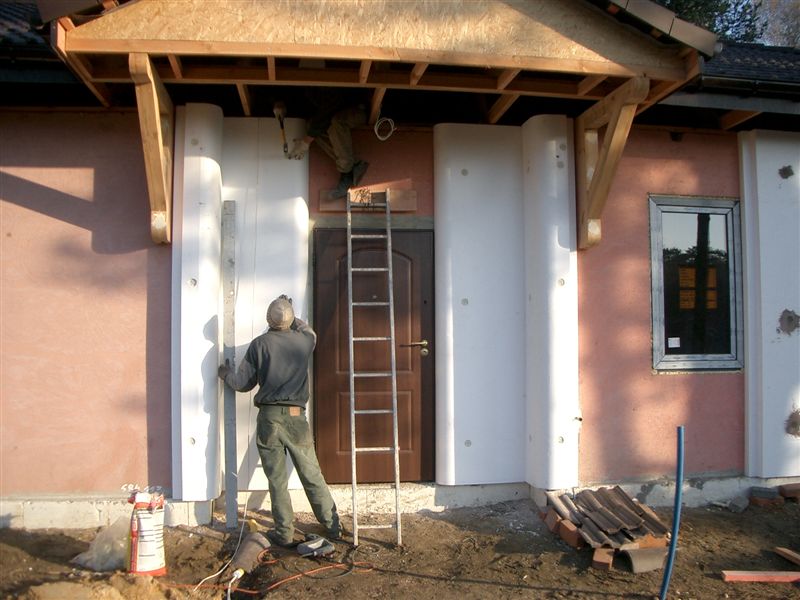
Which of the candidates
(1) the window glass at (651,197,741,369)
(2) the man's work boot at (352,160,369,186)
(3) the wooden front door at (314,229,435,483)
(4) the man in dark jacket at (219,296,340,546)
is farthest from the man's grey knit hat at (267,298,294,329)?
(1) the window glass at (651,197,741,369)

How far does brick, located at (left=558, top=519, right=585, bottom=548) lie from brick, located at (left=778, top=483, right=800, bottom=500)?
2170mm

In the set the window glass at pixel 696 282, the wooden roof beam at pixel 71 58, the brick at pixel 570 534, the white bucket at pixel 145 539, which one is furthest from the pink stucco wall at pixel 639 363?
the wooden roof beam at pixel 71 58

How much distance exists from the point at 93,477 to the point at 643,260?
491 cm

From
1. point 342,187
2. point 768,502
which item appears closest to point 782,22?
point 768,502

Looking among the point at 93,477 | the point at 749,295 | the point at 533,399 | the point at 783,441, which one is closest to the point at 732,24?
the point at 749,295

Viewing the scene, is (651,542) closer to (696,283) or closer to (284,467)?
(696,283)

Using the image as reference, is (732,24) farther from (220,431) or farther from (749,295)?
(220,431)

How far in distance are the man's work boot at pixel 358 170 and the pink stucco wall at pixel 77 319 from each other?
163cm

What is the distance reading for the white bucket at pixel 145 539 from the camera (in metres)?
4.12

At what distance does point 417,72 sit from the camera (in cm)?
446

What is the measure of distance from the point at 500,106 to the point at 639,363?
250cm

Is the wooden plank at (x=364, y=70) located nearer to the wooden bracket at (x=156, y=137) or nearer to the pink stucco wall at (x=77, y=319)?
the wooden bracket at (x=156, y=137)

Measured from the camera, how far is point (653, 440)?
18.1ft

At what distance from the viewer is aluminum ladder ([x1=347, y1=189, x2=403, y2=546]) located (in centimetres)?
483
